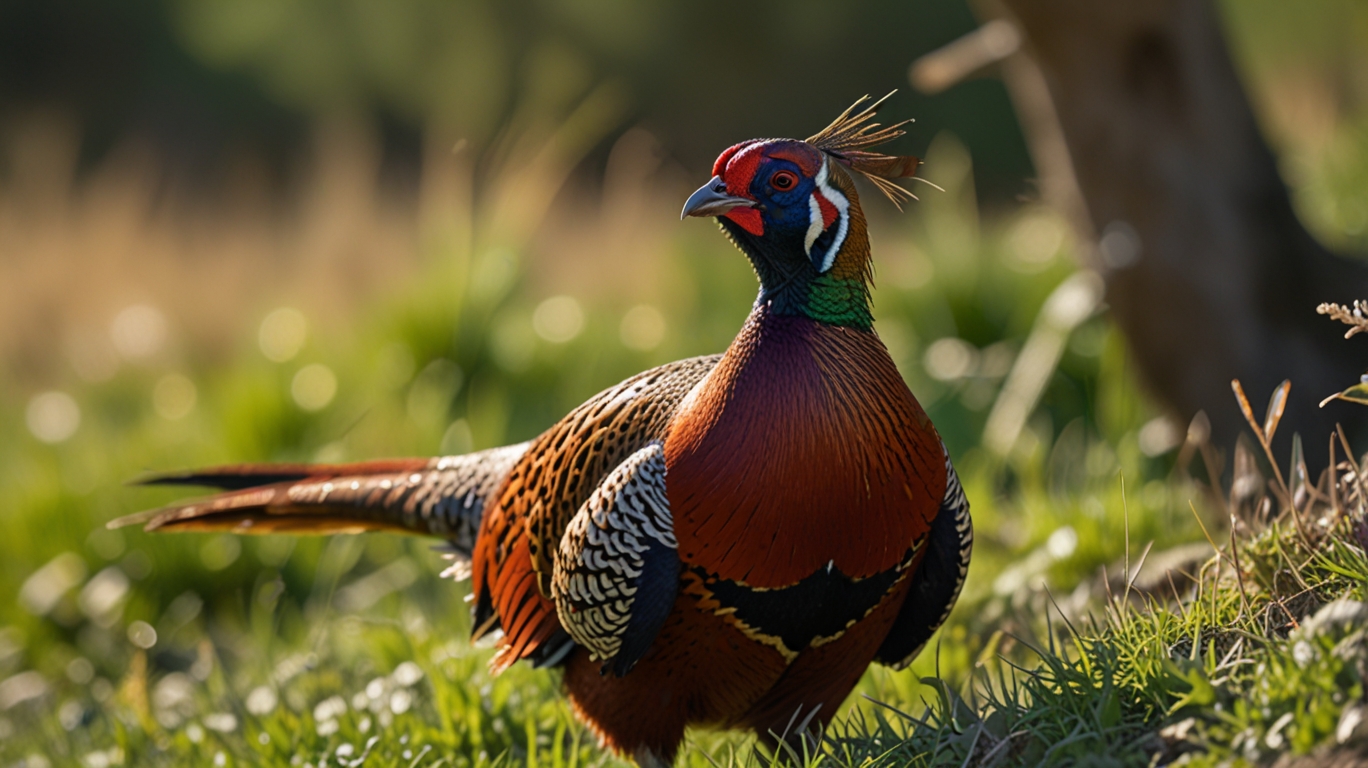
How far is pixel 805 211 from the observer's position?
7.37 feet

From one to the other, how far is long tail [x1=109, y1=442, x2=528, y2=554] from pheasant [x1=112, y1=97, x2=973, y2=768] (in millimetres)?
515

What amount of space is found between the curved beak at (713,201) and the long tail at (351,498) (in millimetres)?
1042

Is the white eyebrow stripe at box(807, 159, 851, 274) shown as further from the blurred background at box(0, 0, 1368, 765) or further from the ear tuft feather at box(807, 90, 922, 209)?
the blurred background at box(0, 0, 1368, 765)

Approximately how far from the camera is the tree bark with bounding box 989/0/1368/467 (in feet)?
13.6

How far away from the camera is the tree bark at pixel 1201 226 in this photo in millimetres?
4145

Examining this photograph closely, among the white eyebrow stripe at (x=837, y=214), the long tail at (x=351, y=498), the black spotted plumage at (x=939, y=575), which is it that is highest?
the white eyebrow stripe at (x=837, y=214)

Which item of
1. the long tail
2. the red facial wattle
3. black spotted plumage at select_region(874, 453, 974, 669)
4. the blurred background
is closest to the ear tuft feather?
the red facial wattle

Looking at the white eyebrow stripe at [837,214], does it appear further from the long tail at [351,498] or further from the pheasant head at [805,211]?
the long tail at [351,498]

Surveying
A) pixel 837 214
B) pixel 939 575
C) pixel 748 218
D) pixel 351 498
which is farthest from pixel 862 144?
pixel 351 498

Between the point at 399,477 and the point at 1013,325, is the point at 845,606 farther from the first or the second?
the point at 1013,325

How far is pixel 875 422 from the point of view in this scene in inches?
87.7

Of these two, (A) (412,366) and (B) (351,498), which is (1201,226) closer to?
(B) (351,498)

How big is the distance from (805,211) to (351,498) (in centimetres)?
158

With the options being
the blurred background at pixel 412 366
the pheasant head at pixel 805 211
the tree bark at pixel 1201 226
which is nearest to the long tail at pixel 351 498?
the blurred background at pixel 412 366
